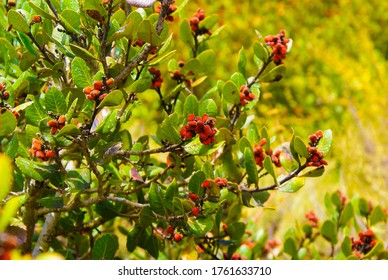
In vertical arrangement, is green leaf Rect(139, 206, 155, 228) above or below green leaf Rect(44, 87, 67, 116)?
below

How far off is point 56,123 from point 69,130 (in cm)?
4

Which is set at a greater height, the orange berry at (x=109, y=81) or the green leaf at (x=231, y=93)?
the orange berry at (x=109, y=81)

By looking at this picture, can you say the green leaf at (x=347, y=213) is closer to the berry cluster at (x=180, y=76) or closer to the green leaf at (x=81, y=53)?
the berry cluster at (x=180, y=76)

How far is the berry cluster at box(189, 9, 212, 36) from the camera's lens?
1626 millimetres

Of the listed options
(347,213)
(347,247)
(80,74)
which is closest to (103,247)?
(80,74)

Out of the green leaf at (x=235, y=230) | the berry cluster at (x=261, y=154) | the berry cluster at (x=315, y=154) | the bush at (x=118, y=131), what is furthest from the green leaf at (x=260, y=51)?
the green leaf at (x=235, y=230)

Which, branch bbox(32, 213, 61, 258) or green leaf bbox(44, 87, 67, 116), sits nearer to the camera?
green leaf bbox(44, 87, 67, 116)

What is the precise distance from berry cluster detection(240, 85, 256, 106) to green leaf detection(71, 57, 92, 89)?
45cm

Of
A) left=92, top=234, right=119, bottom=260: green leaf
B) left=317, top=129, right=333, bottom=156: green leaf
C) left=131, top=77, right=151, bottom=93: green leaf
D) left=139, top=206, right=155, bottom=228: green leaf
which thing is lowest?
left=92, top=234, right=119, bottom=260: green leaf

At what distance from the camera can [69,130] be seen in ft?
3.68

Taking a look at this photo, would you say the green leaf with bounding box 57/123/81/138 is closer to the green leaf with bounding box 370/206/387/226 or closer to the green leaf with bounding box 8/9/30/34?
the green leaf with bounding box 8/9/30/34

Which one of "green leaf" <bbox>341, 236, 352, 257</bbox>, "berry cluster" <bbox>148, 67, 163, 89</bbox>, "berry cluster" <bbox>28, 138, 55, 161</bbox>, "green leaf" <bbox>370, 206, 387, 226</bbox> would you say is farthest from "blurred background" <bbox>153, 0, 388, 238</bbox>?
"berry cluster" <bbox>28, 138, 55, 161</bbox>

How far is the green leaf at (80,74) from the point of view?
1.18m

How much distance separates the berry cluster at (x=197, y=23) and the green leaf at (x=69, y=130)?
0.64 meters
